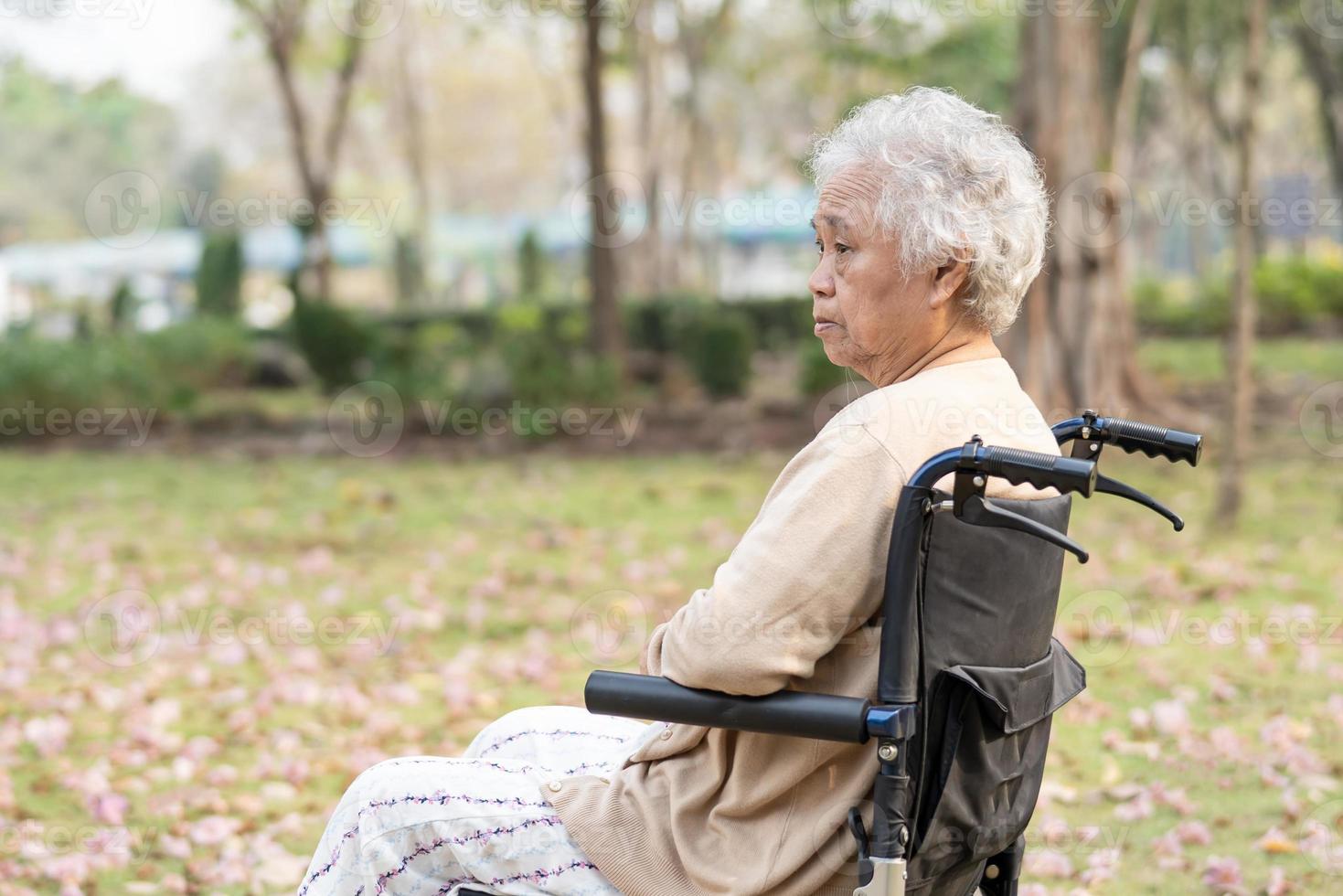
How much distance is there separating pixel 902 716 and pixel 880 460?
1.11 ft

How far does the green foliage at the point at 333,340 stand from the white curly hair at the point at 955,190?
12.8 metres

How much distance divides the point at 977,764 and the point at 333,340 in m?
13.3

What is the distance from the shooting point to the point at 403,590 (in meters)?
6.98

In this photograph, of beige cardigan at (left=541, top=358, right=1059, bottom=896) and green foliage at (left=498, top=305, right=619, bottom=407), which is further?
green foliage at (left=498, top=305, right=619, bottom=407)

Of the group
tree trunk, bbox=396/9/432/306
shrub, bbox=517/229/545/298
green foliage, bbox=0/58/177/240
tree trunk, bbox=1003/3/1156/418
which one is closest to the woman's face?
tree trunk, bbox=1003/3/1156/418

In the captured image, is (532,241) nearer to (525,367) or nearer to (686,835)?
(525,367)

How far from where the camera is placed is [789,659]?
6.16 feet

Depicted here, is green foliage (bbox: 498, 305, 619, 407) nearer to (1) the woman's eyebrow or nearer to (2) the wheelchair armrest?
(1) the woman's eyebrow

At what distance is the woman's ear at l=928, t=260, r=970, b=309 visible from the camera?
6.67 ft

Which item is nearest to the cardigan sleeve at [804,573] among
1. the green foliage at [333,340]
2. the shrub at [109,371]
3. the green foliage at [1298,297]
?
the shrub at [109,371]

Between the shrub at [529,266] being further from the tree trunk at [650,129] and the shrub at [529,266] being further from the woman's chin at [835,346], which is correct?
the woman's chin at [835,346]

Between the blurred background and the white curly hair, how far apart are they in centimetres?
54

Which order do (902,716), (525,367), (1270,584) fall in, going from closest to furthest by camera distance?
1. (902,716)
2. (1270,584)
3. (525,367)

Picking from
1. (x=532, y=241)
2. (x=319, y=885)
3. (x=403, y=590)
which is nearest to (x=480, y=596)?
(x=403, y=590)
